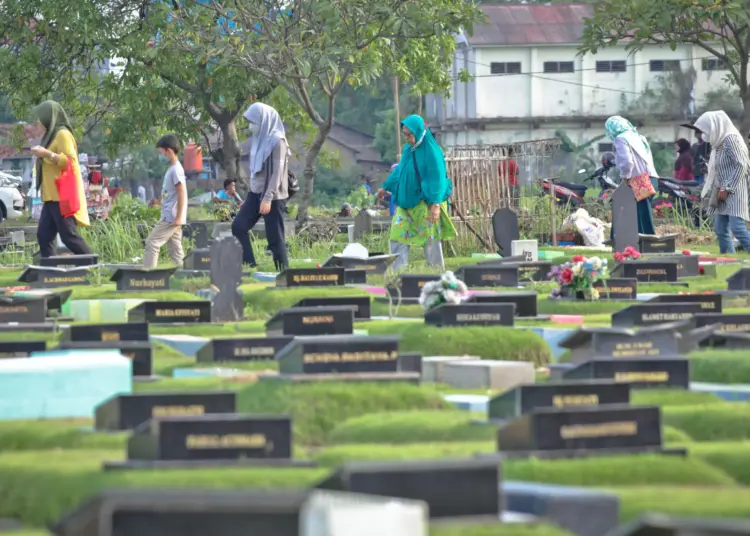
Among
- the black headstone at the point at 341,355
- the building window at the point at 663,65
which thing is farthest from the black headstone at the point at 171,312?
the building window at the point at 663,65

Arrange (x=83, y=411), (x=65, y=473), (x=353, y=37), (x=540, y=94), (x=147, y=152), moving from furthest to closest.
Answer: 1. (x=147, y=152)
2. (x=540, y=94)
3. (x=353, y=37)
4. (x=83, y=411)
5. (x=65, y=473)

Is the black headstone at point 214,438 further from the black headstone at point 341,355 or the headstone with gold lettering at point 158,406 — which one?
the black headstone at point 341,355

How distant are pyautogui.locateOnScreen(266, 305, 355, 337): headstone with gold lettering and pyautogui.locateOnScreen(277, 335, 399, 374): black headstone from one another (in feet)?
5.08

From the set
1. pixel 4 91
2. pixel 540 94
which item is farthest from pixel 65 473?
pixel 540 94

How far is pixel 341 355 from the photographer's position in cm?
856

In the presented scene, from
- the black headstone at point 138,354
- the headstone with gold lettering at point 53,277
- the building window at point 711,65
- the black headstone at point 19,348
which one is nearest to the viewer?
the black headstone at point 138,354

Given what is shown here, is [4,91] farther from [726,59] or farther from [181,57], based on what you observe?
[726,59]

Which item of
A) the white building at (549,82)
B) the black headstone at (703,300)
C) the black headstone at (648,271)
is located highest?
the white building at (549,82)

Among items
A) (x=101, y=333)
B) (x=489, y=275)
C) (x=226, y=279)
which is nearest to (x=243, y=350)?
(x=101, y=333)

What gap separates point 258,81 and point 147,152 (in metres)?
50.2

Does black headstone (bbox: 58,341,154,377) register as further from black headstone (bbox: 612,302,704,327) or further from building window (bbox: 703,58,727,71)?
building window (bbox: 703,58,727,71)

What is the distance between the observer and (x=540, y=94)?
6988 centimetres

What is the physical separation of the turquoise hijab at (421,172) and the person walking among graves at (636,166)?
12.4ft

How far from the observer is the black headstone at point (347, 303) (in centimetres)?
1170
